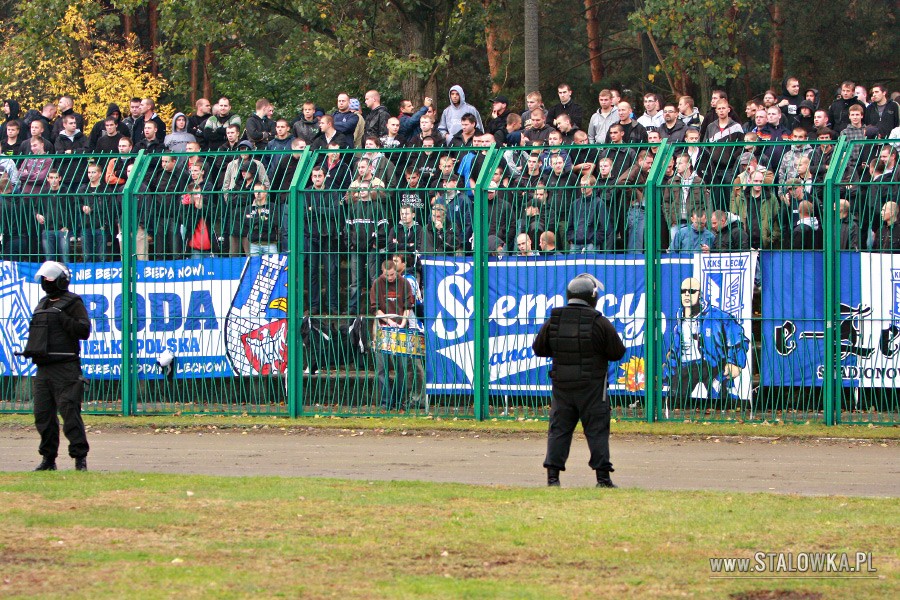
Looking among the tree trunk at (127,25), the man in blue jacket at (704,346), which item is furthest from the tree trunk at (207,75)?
the man in blue jacket at (704,346)

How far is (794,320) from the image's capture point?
46.4 ft

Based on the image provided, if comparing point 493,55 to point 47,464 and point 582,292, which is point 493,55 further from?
point 582,292

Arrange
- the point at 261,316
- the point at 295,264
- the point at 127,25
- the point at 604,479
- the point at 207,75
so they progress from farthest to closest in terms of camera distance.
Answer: the point at 127,25, the point at 207,75, the point at 261,316, the point at 295,264, the point at 604,479

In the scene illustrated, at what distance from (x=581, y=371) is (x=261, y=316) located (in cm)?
591

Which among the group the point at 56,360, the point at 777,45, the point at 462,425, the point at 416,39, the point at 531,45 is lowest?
the point at 462,425

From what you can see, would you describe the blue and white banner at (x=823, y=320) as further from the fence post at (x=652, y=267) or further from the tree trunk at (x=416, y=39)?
the tree trunk at (x=416, y=39)

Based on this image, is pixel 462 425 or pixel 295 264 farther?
pixel 295 264

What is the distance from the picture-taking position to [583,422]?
412 inches

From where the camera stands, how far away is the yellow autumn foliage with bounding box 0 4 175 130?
34188 millimetres

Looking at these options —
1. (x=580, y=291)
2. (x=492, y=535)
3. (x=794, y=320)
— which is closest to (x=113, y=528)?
(x=492, y=535)

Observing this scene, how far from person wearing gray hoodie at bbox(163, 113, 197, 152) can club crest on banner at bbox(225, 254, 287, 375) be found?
3.94 m

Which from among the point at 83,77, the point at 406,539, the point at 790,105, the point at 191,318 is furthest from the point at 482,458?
the point at 83,77

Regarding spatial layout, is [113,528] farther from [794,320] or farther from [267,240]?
[794,320]

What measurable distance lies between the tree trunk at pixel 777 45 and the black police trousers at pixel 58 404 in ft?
79.6
